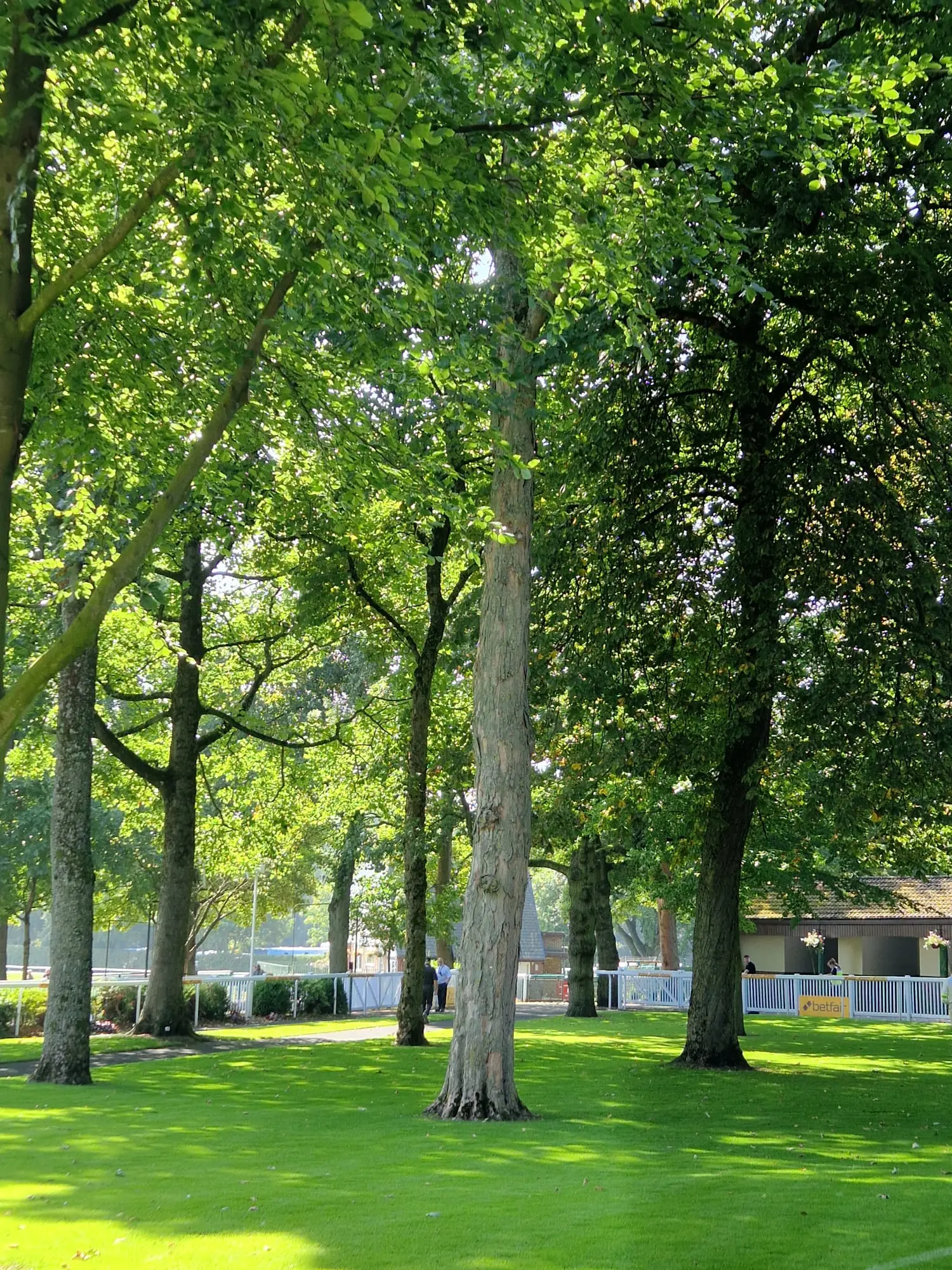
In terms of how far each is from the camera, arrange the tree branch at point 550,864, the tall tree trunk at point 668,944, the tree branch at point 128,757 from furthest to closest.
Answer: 1. the tall tree trunk at point 668,944
2. the tree branch at point 550,864
3. the tree branch at point 128,757

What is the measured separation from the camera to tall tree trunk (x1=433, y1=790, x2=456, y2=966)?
1330 inches

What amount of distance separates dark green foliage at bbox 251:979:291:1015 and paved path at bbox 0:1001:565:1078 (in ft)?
9.03

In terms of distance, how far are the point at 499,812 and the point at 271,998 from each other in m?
21.6

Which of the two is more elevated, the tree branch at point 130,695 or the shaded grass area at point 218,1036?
the tree branch at point 130,695

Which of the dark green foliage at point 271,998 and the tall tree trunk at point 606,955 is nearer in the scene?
the dark green foliage at point 271,998

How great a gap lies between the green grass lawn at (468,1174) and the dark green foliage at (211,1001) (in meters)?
11.9

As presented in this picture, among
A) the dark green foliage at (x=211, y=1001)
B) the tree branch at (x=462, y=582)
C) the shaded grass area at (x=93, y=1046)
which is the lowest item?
the dark green foliage at (x=211, y=1001)

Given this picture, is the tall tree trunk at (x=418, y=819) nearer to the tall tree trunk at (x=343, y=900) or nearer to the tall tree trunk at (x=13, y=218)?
the tall tree trunk at (x=13, y=218)

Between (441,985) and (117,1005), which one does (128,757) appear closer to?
(117,1005)

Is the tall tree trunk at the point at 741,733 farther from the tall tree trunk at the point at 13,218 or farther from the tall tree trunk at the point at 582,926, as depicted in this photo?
the tall tree trunk at the point at 582,926

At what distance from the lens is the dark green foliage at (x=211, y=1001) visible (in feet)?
95.8

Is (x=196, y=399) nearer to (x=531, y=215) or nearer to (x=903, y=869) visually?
(x=531, y=215)

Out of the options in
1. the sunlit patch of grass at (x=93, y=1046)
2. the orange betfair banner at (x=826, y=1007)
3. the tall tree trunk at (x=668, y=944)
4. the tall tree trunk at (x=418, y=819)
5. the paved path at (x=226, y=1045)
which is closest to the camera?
the paved path at (x=226, y=1045)

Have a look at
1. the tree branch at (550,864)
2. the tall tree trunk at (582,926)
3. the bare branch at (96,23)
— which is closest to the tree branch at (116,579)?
the bare branch at (96,23)
